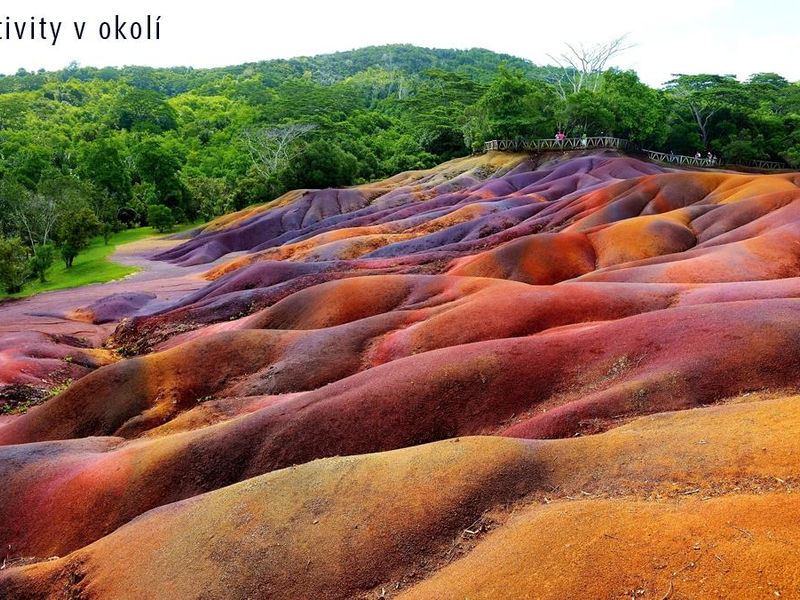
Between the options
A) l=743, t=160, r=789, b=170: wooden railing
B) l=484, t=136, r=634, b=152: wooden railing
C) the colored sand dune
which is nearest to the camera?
the colored sand dune

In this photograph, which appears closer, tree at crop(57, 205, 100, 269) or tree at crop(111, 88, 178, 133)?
tree at crop(57, 205, 100, 269)

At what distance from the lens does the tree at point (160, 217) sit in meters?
80.9

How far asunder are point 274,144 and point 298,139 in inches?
144

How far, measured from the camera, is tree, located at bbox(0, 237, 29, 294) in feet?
159

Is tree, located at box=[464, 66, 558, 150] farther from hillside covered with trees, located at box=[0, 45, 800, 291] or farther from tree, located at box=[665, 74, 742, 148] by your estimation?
tree, located at box=[665, 74, 742, 148]

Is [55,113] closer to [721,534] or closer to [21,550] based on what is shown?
[21,550]

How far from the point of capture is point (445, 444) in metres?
10.4

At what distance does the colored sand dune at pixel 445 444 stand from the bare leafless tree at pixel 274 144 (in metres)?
56.9

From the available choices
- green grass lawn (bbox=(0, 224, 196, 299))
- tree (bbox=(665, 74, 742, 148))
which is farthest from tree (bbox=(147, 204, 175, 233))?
tree (bbox=(665, 74, 742, 148))

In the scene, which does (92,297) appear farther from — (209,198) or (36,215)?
(209,198)

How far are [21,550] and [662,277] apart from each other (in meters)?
22.3

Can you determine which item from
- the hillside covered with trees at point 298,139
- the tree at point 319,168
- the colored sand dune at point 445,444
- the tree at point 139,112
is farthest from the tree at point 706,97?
the tree at point 139,112

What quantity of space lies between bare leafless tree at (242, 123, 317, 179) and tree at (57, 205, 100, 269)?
2780cm

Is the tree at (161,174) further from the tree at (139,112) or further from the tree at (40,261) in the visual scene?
the tree at (139,112)
